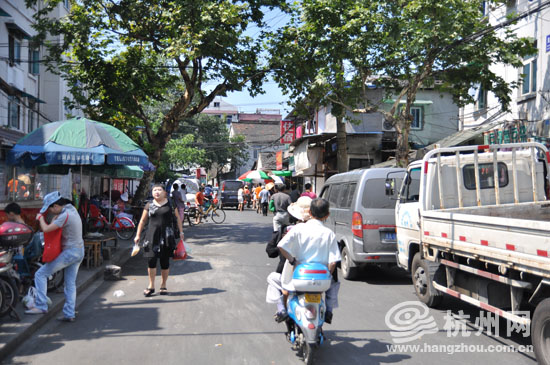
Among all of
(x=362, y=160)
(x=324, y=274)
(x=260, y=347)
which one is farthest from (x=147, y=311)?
(x=362, y=160)

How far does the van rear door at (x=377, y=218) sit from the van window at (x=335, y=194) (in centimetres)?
123

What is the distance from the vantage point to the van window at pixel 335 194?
34.6 ft

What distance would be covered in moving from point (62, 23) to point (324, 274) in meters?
15.2

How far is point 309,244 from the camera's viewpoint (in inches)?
194

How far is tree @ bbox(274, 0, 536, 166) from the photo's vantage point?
14.1 meters

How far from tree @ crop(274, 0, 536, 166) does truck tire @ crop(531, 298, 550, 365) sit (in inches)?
421

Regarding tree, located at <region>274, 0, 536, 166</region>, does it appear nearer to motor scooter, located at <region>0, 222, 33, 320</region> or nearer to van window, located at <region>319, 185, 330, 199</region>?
van window, located at <region>319, 185, 330, 199</region>

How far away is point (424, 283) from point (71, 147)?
7.20 metres

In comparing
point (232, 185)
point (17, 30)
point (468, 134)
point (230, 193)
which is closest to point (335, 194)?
point (468, 134)

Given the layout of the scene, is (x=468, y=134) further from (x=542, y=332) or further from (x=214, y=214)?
(x=542, y=332)

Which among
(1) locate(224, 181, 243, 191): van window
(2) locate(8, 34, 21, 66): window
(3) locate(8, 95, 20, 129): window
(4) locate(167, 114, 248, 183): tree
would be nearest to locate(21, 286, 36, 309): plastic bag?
(3) locate(8, 95, 20, 129): window

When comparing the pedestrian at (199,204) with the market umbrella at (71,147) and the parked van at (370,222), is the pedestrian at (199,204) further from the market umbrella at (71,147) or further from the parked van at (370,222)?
the parked van at (370,222)

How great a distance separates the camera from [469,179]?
7.29m

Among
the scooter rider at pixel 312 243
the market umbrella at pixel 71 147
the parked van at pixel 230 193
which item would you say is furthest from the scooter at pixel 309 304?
the parked van at pixel 230 193
